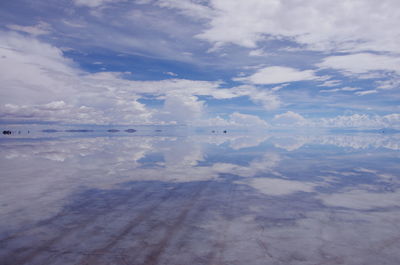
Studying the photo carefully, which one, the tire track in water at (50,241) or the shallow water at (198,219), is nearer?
the tire track in water at (50,241)

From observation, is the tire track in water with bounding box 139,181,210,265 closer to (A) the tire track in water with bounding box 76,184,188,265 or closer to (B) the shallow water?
(B) the shallow water

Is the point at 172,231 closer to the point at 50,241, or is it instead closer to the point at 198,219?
the point at 198,219

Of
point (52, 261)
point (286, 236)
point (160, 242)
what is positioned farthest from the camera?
point (286, 236)

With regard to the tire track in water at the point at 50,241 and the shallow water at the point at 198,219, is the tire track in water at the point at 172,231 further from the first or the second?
the tire track in water at the point at 50,241

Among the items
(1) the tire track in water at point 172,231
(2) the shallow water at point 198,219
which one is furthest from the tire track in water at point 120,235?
(1) the tire track in water at point 172,231

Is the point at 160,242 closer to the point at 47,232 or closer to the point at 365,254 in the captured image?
the point at 47,232

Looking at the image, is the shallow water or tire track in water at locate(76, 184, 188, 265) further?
the shallow water

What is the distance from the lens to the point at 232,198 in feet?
43.5

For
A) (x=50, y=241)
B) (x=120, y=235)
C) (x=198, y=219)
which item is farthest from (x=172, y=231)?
(x=50, y=241)

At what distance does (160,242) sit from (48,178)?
1360 cm

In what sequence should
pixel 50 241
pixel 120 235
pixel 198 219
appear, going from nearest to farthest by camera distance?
1. pixel 50 241
2. pixel 120 235
3. pixel 198 219

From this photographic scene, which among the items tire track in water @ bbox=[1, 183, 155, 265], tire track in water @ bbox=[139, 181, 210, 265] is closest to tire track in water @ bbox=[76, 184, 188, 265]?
tire track in water @ bbox=[139, 181, 210, 265]

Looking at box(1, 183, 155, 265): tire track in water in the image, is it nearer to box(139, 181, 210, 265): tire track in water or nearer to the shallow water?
the shallow water

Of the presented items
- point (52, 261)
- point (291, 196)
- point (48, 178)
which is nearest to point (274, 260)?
point (52, 261)
